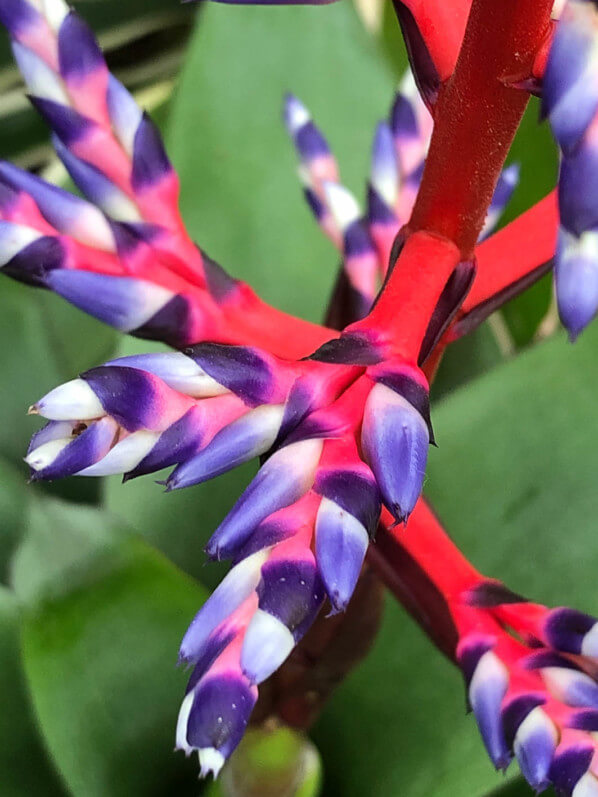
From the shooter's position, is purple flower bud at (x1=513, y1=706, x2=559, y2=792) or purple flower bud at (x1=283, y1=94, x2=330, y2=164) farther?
purple flower bud at (x1=283, y1=94, x2=330, y2=164)

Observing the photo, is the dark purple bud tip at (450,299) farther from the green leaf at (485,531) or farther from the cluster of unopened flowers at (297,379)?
the green leaf at (485,531)

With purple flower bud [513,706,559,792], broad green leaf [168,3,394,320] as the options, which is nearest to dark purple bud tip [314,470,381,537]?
purple flower bud [513,706,559,792]

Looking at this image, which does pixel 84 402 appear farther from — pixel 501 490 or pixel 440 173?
pixel 501 490

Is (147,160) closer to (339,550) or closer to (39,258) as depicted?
(39,258)

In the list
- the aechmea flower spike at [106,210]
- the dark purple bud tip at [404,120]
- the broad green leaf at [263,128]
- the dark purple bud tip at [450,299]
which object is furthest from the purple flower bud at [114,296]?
the broad green leaf at [263,128]

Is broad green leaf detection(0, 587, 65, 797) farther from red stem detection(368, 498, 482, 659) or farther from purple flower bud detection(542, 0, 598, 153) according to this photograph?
purple flower bud detection(542, 0, 598, 153)

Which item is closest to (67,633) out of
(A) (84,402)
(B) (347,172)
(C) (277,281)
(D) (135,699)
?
(D) (135,699)
